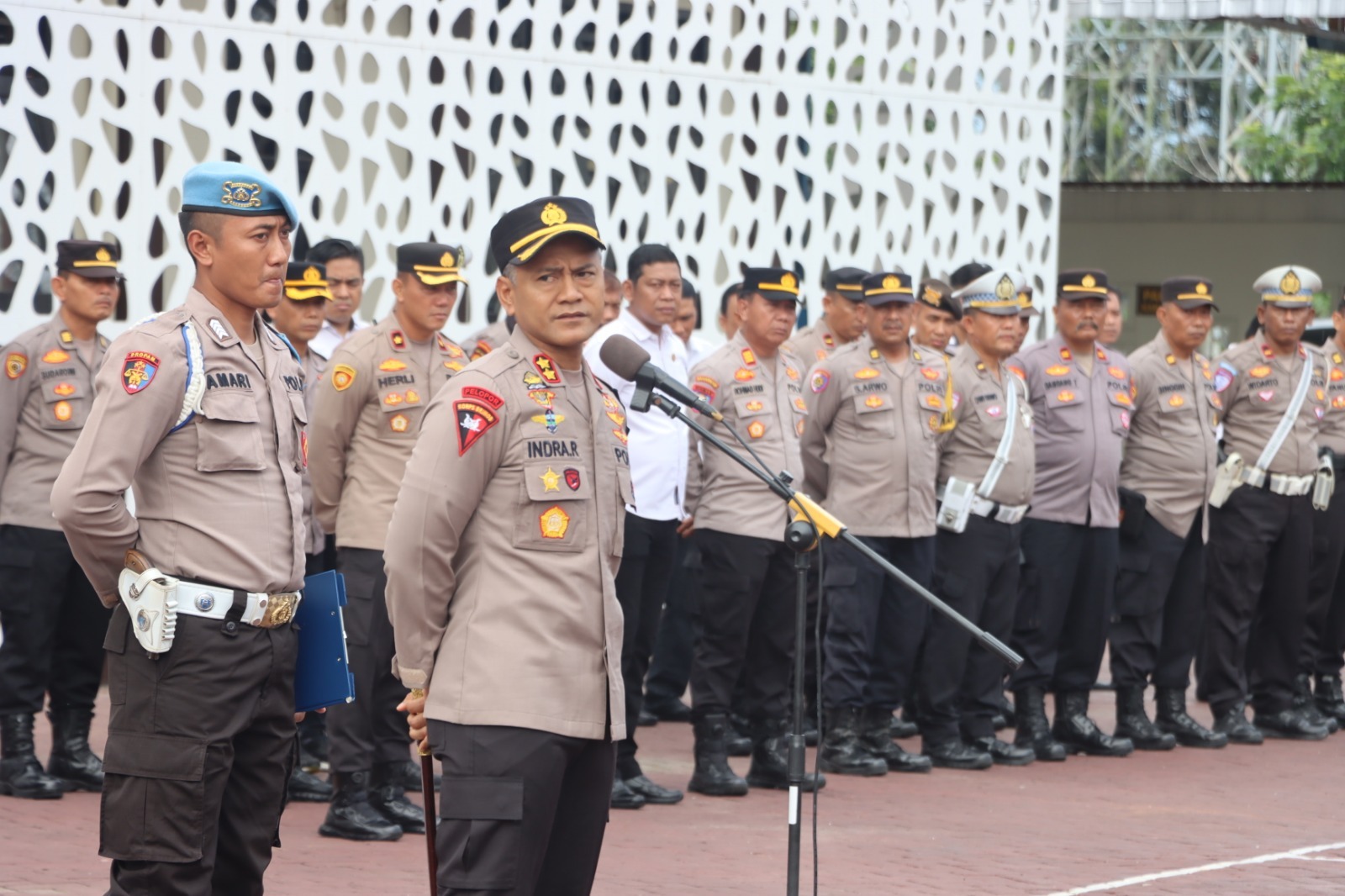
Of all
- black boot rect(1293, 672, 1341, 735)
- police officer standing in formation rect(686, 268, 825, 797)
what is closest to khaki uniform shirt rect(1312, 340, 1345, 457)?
black boot rect(1293, 672, 1341, 735)

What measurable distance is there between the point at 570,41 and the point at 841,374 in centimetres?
511

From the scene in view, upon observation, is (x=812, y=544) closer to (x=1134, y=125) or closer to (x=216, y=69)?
(x=216, y=69)

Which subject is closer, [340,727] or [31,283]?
[340,727]

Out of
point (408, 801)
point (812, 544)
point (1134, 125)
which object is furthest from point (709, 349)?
point (1134, 125)

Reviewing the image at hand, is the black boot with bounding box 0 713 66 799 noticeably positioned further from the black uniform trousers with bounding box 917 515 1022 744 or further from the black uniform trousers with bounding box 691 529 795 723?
the black uniform trousers with bounding box 917 515 1022 744

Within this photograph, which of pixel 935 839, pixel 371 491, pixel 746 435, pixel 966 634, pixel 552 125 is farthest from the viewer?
pixel 552 125

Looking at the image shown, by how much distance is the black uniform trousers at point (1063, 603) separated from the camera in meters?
10.4

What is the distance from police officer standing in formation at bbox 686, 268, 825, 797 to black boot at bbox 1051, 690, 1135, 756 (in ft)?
7.43

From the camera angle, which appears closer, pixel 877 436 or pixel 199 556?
pixel 199 556

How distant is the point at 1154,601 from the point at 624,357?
21.8 feet

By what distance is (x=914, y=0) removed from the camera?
634 inches

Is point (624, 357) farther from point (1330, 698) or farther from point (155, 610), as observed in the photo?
point (1330, 698)

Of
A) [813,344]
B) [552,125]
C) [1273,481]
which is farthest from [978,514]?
[552,125]

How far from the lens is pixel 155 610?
466 cm
